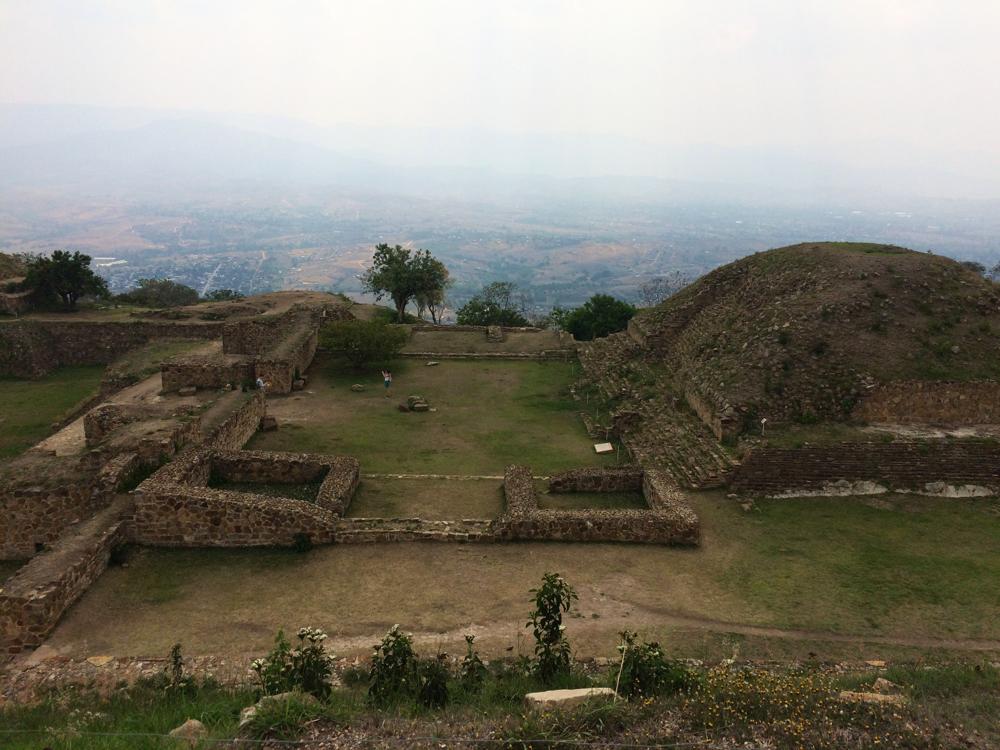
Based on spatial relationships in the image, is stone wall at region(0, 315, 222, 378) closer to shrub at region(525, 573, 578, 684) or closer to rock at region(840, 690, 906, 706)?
shrub at region(525, 573, 578, 684)

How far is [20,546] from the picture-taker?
40.5 feet

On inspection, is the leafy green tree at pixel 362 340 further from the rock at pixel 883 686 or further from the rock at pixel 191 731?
the rock at pixel 883 686

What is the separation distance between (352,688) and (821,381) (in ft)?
45.1

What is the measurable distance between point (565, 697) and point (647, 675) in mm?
1038

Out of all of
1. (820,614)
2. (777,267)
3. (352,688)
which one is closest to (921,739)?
(820,614)

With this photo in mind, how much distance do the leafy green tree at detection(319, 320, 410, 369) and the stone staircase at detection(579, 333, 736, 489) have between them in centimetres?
771

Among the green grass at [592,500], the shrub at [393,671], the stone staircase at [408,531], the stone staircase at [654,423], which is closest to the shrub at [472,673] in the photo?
the shrub at [393,671]

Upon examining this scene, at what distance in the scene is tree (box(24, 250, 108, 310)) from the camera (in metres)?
30.9

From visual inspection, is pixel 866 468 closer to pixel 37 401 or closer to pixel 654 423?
pixel 654 423

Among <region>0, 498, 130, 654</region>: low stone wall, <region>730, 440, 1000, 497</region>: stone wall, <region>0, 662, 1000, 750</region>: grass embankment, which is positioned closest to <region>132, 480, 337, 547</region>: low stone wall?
<region>0, 498, 130, 654</region>: low stone wall

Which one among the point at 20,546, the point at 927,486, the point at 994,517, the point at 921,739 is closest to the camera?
the point at 921,739

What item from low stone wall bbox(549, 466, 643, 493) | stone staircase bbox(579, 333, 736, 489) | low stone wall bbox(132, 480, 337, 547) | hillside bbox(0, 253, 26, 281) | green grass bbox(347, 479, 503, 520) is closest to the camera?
low stone wall bbox(132, 480, 337, 547)

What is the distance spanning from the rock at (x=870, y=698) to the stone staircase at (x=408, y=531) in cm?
677

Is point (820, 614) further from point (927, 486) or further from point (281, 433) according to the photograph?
point (281, 433)
